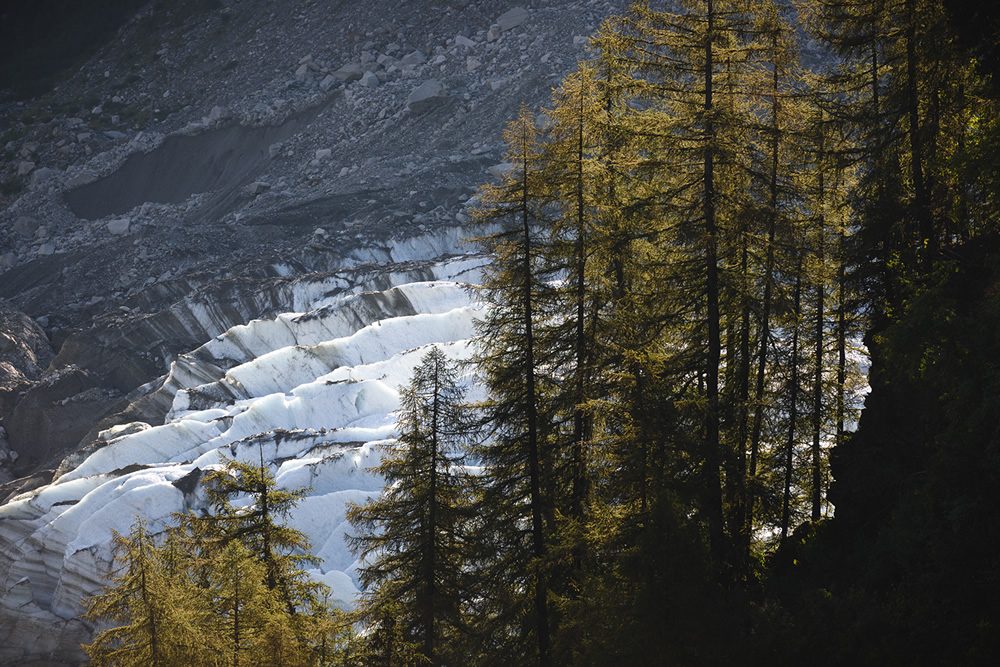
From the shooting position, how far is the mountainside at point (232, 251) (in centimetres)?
2434

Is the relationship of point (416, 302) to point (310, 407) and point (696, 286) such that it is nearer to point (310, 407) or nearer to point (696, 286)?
point (310, 407)

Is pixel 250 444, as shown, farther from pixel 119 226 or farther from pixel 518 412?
pixel 119 226

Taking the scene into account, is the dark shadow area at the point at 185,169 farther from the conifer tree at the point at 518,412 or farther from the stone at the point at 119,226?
the conifer tree at the point at 518,412

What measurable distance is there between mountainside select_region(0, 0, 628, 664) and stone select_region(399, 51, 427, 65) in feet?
0.44

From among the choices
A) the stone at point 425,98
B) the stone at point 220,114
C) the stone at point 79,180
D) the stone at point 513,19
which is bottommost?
the stone at point 79,180

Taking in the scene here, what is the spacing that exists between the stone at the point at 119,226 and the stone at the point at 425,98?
25749 mm

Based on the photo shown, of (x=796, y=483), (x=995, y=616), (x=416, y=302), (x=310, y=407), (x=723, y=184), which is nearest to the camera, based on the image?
(x=995, y=616)

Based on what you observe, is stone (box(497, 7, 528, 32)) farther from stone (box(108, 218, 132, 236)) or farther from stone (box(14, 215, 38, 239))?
stone (box(14, 215, 38, 239))

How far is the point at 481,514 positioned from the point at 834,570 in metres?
4.58

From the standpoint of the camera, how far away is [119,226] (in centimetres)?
6481

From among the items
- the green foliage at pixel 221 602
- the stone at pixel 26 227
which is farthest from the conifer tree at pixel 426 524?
the stone at pixel 26 227

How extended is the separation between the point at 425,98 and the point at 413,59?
875cm

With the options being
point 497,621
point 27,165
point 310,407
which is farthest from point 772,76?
point 27,165

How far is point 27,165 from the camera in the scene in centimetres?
7625
